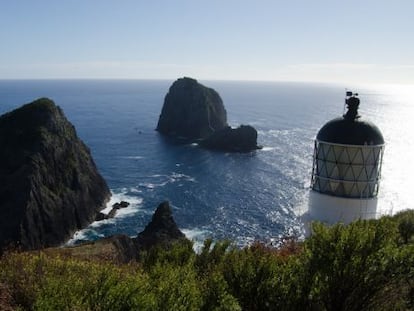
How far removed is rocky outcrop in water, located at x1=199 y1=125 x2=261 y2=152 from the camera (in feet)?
402

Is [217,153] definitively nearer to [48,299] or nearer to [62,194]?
[62,194]

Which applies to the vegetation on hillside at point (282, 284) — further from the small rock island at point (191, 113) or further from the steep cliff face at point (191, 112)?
the steep cliff face at point (191, 112)

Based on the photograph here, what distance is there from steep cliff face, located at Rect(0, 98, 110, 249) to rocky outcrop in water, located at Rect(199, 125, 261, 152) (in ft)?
168

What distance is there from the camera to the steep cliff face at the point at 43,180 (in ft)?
194

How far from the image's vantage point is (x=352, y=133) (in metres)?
18.4

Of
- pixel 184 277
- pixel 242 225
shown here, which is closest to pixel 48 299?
pixel 184 277

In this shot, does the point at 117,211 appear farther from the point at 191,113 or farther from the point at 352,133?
the point at 191,113

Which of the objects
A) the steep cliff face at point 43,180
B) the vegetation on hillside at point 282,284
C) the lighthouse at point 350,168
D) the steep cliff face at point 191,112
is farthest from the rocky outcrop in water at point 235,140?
the vegetation on hillside at point 282,284

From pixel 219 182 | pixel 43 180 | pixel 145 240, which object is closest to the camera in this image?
pixel 145 240

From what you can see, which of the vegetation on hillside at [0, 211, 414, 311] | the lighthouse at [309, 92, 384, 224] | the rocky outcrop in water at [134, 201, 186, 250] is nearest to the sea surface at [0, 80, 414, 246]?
the rocky outcrop in water at [134, 201, 186, 250]

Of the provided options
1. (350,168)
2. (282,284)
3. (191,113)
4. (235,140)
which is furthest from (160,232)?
(191,113)

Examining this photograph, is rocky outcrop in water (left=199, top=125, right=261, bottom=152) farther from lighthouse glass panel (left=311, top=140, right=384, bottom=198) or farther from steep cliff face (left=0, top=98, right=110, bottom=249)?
lighthouse glass panel (left=311, top=140, right=384, bottom=198)

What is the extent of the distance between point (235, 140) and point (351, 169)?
106 metres

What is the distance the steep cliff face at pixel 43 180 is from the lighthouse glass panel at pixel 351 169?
47733 millimetres
